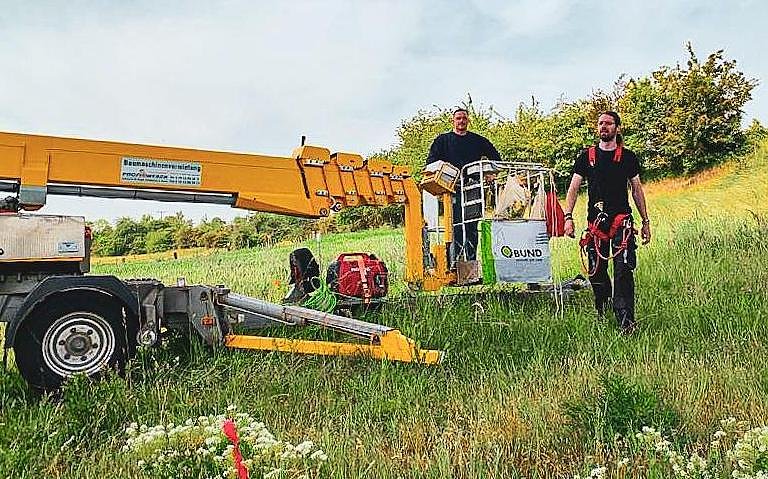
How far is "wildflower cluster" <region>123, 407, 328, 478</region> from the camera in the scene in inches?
110

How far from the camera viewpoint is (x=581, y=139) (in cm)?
3991

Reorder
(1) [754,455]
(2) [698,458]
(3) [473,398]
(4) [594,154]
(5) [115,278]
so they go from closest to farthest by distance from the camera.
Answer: (1) [754,455]
(2) [698,458]
(3) [473,398]
(5) [115,278]
(4) [594,154]

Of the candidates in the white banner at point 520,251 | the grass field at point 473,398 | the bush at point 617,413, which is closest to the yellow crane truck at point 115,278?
the grass field at point 473,398

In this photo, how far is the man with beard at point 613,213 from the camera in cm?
714

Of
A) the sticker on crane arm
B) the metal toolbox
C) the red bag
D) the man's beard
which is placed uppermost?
the man's beard

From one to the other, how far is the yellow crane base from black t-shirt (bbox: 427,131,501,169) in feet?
13.0

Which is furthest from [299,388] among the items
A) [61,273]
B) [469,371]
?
[61,273]

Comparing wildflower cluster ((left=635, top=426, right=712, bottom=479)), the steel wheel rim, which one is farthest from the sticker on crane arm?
wildflower cluster ((left=635, top=426, right=712, bottom=479))

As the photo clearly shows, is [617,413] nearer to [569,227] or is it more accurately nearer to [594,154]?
[569,227]

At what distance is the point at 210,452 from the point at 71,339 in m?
2.72

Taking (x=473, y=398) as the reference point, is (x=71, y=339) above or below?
above

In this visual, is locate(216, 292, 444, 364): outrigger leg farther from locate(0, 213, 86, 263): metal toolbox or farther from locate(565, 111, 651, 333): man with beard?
locate(565, 111, 651, 333): man with beard

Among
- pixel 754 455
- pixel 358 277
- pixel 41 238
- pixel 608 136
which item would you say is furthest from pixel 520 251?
pixel 754 455

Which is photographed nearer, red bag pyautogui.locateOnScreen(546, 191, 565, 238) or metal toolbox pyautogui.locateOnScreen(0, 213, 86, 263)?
metal toolbox pyautogui.locateOnScreen(0, 213, 86, 263)
